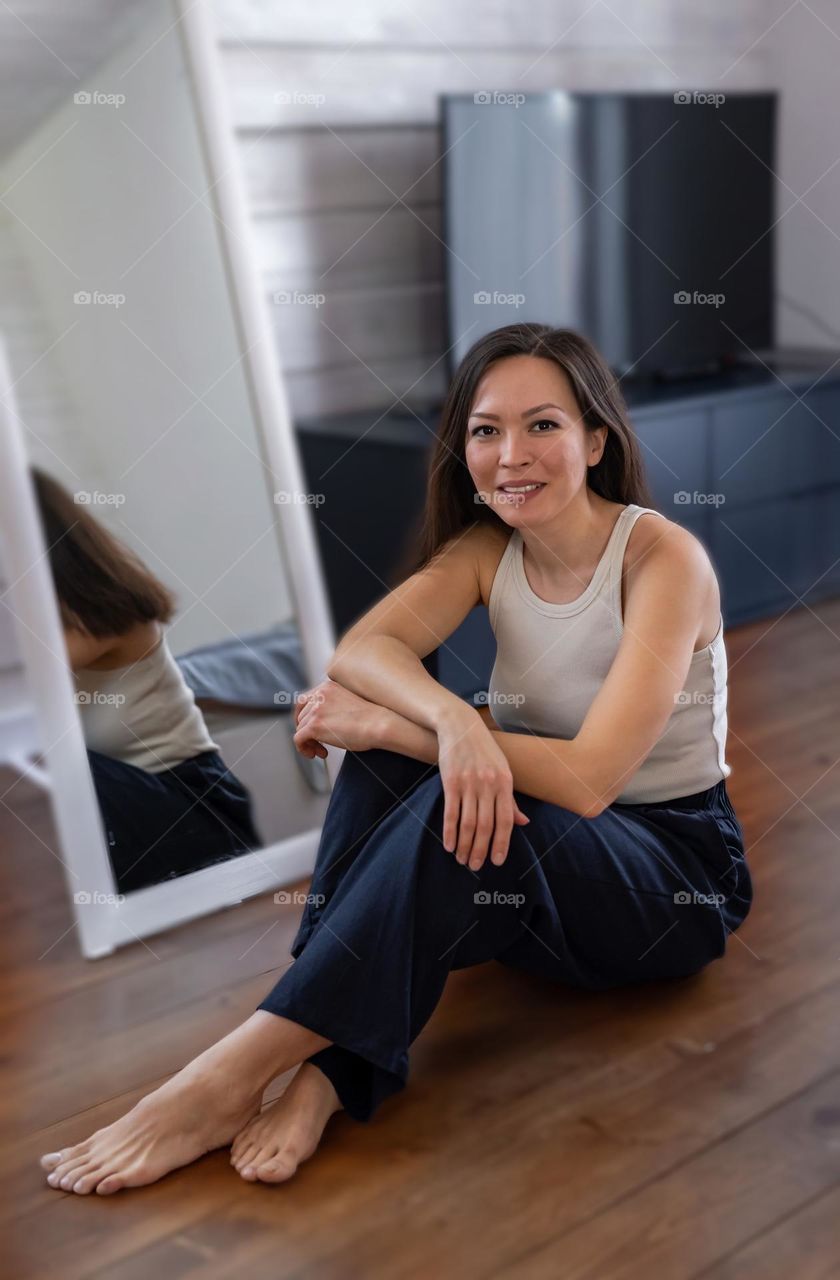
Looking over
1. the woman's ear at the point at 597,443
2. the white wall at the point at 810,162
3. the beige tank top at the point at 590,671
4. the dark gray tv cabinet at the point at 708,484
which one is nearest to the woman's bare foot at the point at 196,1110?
the beige tank top at the point at 590,671

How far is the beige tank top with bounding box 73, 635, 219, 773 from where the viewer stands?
182 cm

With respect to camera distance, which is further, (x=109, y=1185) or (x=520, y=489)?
(x=520, y=489)

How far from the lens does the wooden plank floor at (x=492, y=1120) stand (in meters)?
1.16

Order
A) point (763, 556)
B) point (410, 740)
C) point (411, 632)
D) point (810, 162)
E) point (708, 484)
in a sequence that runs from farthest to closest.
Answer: point (810, 162) < point (763, 556) < point (708, 484) < point (411, 632) < point (410, 740)

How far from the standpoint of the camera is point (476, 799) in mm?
1313

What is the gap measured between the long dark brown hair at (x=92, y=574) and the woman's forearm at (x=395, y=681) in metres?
0.45

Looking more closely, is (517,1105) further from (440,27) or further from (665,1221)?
(440,27)

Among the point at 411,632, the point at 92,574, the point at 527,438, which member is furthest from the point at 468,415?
the point at 92,574

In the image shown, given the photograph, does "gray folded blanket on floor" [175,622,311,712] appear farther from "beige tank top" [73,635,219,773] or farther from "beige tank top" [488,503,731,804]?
"beige tank top" [488,503,731,804]

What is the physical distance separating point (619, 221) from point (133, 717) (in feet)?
6.33

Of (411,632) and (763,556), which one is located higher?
(411,632)

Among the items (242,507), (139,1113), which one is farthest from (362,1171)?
(242,507)

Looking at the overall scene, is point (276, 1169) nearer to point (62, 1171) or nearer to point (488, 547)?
point (62, 1171)

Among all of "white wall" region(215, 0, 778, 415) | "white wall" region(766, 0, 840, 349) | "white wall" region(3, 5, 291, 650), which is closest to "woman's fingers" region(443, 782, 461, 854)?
"white wall" region(3, 5, 291, 650)
